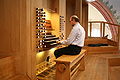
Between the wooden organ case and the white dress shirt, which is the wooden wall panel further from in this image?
the white dress shirt

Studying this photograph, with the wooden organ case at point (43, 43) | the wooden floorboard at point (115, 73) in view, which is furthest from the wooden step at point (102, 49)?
the wooden organ case at point (43, 43)

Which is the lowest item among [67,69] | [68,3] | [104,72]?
[104,72]

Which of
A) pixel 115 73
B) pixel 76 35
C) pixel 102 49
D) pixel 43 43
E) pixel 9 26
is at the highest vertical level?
pixel 9 26

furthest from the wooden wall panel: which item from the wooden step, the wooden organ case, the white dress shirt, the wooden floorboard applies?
the wooden step

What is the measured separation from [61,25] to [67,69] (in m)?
2.44

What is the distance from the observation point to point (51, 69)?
13.4ft

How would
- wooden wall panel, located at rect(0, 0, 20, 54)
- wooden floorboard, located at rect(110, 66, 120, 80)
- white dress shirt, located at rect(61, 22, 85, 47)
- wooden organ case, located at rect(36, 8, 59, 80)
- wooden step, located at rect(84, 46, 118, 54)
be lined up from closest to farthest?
wooden wall panel, located at rect(0, 0, 20, 54) < wooden organ case, located at rect(36, 8, 59, 80) < white dress shirt, located at rect(61, 22, 85, 47) < wooden floorboard, located at rect(110, 66, 120, 80) < wooden step, located at rect(84, 46, 118, 54)

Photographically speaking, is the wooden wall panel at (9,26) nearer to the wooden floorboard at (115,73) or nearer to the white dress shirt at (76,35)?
the white dress shirt at (76,35)

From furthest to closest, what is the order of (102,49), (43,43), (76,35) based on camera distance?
(102,49) → (43,43) → (76,35)

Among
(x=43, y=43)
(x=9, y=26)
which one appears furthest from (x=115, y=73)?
(x=9, y=26)

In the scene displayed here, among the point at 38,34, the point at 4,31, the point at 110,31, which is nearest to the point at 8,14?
the point at 4,31

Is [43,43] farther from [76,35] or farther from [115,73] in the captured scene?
[115,73]

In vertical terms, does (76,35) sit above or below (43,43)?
above

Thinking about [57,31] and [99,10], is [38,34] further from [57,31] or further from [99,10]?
[99,10]
